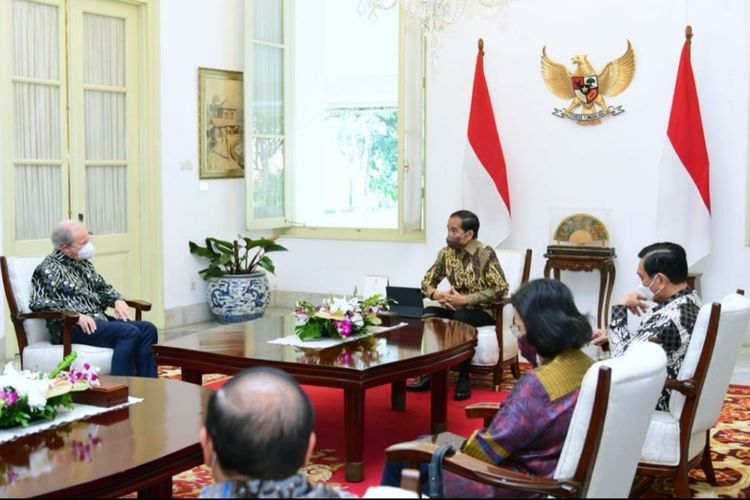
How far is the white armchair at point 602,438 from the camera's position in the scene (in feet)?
9.29

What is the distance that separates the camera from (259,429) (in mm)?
2014

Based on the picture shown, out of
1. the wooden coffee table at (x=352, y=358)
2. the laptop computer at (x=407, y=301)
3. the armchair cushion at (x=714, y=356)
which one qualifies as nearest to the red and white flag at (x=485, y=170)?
the laptop computer at (x=407, y=301)

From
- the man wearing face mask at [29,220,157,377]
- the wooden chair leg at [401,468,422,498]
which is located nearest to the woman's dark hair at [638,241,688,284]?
the wooden chair leg at [401,468,422,498]

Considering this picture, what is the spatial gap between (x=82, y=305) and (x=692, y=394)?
3613mm

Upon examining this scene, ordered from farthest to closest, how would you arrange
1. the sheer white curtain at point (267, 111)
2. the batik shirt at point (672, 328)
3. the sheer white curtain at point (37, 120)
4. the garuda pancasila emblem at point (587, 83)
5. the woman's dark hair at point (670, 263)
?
the sheer white curtain at point (267, 111) < the garuda pancasila emblem at point (587, 83) < the sheer white curtain at point (37, 120) < the woman's dark hair at point (670, 263) < the batik shirt at point (672, 328)

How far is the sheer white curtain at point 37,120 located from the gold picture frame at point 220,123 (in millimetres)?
1539

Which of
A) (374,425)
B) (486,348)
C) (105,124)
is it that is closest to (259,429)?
(374,425)

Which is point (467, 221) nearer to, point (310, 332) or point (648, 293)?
point (310, 332)

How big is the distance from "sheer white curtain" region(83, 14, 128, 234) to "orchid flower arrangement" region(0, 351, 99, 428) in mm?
4804

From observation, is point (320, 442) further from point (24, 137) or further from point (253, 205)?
point (253, 205)

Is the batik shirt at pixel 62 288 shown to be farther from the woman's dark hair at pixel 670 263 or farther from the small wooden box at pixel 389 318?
the woman's dark hair at pixel 670 263

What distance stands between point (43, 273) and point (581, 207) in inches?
187

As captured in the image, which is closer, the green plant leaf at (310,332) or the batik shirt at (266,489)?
the batik shirt at (266,489)

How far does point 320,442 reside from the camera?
5328 mm
